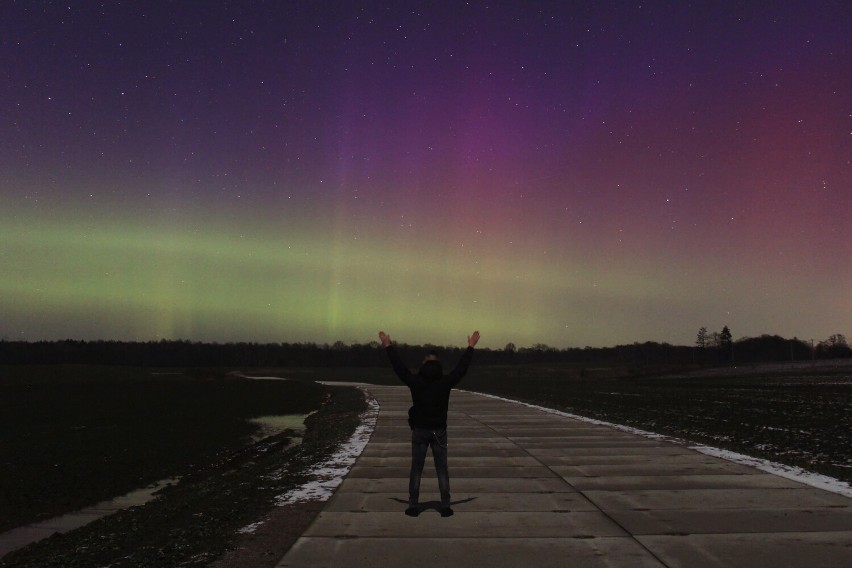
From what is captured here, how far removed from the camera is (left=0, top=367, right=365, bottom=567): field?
25.0 ft

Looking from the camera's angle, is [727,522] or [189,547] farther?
[727,522]

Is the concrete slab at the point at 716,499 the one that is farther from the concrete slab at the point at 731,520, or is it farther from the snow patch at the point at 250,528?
the snow patch at the point at 250,528

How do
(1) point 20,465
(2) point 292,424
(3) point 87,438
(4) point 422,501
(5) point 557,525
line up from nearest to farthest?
(5) point 557,525, (4) point 422,501, (1) point 20,465, (3) point 87,438, (2) point 292,424

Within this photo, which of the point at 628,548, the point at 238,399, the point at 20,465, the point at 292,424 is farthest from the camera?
the point at 238,399

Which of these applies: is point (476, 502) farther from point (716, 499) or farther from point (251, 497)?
point (251, 497)

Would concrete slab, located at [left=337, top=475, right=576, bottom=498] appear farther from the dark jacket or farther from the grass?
the grass

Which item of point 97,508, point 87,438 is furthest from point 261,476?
point 87,438

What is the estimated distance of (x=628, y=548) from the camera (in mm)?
6402

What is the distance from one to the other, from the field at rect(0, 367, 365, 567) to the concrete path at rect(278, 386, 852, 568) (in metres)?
1.44

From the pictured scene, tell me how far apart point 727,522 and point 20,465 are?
60.2ft

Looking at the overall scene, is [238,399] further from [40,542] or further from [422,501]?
[422,501]

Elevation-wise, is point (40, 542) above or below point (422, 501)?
below

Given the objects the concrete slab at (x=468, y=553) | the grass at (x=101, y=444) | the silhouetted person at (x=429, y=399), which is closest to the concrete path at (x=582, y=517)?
the concrete slab at (x=468, y=553)

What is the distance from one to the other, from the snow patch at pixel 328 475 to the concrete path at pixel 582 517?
0.24 metres
